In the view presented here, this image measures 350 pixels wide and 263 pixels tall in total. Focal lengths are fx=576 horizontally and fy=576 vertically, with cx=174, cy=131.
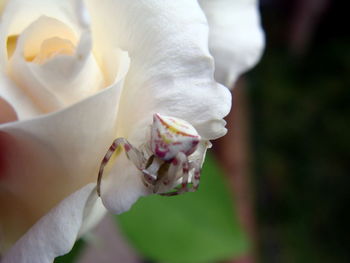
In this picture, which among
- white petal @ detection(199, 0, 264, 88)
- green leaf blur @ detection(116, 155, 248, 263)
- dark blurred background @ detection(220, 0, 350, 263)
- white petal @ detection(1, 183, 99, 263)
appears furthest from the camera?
dark blurred background @ detection(220, 0, 350, 263)

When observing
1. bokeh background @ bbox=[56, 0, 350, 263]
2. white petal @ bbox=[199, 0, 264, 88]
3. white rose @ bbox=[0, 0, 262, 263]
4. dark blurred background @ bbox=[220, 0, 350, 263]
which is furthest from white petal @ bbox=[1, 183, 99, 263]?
dark blurred background @ bbox=[220, 0, 350, 263]

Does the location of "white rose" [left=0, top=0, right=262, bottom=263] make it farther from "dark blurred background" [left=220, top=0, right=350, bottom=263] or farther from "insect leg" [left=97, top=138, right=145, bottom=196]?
"dark blurred background" [left=220, top=0, right=350, bottom=263]

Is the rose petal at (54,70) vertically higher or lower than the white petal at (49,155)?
higher

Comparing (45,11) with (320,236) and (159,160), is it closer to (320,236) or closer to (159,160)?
(159,160)

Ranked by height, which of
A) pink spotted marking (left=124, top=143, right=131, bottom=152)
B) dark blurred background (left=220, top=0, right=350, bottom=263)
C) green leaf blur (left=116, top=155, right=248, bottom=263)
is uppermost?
pink spotted marking (left=124, top=143, right=131, bottom=152)

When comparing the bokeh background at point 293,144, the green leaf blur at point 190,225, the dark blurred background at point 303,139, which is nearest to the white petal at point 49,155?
the green leaf blur at point 190,225

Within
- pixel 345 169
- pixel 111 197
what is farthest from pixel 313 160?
pixel 111 197

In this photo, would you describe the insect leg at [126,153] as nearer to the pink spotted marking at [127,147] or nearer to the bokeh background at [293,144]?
the pink spotted marking at [127,147]
